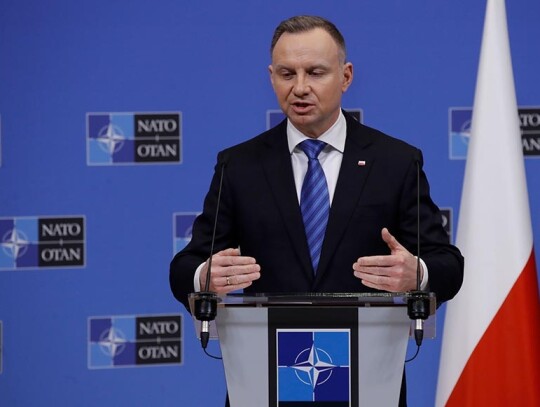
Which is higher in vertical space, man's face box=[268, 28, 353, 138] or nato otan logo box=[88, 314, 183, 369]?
man's face box=[268, 28, 353, 138]

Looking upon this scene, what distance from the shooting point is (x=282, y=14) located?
4113 millimetres

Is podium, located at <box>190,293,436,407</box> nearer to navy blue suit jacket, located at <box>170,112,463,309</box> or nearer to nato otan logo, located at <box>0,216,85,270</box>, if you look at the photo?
navy blue suit jacket, located at <box>170,112,463,309</box>

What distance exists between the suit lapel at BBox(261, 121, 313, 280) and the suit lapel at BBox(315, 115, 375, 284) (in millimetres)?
53

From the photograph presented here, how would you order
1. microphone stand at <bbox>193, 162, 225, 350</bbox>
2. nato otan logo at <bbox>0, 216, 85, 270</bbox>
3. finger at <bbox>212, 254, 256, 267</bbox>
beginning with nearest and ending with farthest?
microphone stand at <bbox>193, 162, 225, 350</bbox> < finger at <bbox>212, 254, 256, 267</bbox> < nato otan logo at <bbox>0, 216, 85, 270</bbox>

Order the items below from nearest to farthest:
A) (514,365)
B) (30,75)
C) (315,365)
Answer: (315,365) < (514,365) < (30,75)

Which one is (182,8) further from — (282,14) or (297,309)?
(297,309)

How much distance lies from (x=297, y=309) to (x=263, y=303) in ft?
0.22

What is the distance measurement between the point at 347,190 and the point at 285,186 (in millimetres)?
151

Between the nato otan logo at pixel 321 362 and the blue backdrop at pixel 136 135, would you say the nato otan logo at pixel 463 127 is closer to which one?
the blue backdrop at pixel 136 135

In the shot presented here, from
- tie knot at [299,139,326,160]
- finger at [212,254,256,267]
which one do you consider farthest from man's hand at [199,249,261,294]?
tie knot at [299,139,326,160]

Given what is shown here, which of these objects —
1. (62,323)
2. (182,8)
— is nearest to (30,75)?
(182,8)

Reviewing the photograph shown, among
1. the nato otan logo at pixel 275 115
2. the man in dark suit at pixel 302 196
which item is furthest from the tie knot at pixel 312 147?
the nato otan logo at pixel 275 115

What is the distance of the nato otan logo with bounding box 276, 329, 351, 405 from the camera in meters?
1.86

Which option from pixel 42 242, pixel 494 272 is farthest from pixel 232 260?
pixel 42 242
